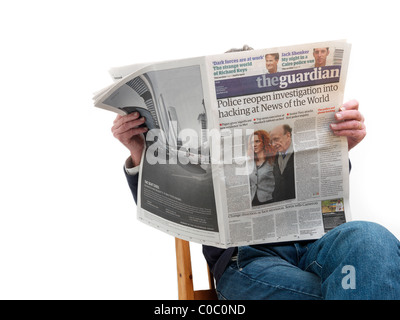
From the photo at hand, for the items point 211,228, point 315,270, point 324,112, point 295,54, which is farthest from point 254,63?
point 315,270

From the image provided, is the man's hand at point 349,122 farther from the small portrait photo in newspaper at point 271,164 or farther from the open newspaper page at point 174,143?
the open newspaper page at point 174,143

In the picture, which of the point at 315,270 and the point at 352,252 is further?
the point at 315,270

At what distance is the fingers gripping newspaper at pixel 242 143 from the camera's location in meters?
0.91

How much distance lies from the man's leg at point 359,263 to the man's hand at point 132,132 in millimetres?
461

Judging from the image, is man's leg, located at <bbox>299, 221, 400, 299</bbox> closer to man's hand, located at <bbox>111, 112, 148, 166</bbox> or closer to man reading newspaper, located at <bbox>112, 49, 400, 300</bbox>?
man reading newspaper, located at <bbox>112, 49, 400, 300</bbox>

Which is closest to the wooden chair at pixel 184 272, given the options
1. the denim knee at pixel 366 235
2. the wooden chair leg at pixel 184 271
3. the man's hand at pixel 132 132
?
the wooden chair leg at pixel 184 271

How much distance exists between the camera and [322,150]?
3.26 feet

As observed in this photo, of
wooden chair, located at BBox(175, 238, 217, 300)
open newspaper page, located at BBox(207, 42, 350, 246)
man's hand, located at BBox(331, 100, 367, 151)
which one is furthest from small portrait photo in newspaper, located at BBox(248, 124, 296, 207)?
wooden chair, located at BBox(175, 238, 217, 300)

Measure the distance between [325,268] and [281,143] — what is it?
27 cm

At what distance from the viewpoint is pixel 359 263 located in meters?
0.85

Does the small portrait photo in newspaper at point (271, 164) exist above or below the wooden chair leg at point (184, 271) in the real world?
above
